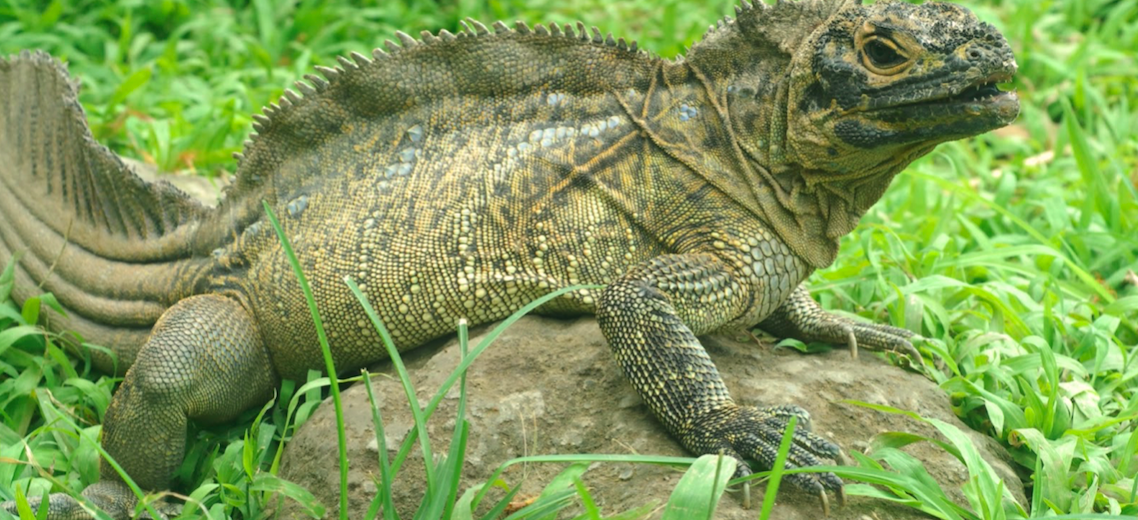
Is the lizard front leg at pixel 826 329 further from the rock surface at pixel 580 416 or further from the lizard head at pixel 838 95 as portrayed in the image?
the lizard head at pixel 838 95

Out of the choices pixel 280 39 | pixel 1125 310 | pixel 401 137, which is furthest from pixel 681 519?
pixel 280 39

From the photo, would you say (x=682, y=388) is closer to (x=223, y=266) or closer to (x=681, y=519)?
(x=681, y=519)

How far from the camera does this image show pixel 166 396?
479cm

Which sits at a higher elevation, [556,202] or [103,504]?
[556,202]

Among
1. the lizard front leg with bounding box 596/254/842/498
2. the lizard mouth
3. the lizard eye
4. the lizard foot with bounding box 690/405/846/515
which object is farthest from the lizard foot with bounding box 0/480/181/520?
the lizard mouth

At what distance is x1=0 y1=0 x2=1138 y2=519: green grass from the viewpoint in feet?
14.8

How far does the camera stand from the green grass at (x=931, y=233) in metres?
4.52

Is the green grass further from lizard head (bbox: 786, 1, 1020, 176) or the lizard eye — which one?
the lizard eye

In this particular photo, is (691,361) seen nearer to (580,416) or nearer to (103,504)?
(580,416)

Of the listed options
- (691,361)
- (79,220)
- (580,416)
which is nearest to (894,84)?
(691,361)

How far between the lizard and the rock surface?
18 centimetres

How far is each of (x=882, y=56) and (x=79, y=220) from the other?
13.6 feet

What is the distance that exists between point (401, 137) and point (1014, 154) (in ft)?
18.5

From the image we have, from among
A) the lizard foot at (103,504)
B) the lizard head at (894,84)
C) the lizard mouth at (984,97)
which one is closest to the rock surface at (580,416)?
the lizard foot at (103,504)
